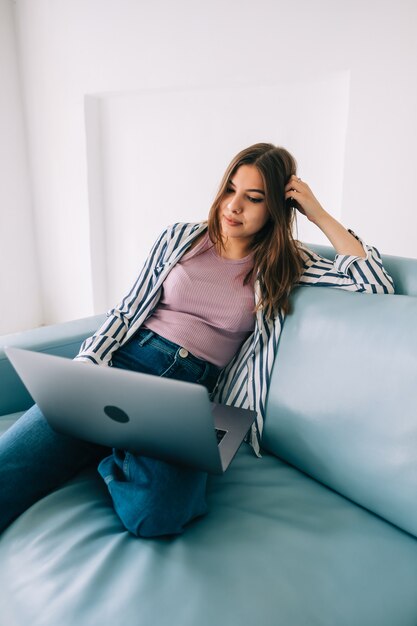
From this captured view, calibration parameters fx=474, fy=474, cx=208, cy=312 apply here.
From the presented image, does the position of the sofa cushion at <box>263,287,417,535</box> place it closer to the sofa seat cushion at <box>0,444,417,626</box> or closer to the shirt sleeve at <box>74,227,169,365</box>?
the sofa seat cushion at <box>0,444,417,626</box>

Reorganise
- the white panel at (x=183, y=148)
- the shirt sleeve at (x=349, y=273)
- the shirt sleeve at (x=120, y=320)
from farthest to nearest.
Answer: the white panel at (x=183, y=148) → the shirt sleeve at (x=120, y=320) → the shirt sleeve at (x=349, y=273)

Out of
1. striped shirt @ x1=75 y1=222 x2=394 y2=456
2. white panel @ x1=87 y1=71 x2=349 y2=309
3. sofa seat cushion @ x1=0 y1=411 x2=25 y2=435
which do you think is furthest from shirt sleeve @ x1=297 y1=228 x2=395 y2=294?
sofa seat cushion @ x1=0 y1=411 x2=25 y2=435

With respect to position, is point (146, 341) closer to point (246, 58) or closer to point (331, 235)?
point (331, 235)

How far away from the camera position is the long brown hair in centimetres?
113

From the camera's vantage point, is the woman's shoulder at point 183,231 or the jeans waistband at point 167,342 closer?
the jeans waistband at point 167,342

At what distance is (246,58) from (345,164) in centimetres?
59

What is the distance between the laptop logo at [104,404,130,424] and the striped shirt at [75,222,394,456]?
15.3 inches

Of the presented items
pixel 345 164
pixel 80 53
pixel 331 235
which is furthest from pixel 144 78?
pixel 331 235

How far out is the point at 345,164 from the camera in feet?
5.11

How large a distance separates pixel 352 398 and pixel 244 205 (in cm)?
59

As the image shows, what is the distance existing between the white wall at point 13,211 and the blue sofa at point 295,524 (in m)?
2.27

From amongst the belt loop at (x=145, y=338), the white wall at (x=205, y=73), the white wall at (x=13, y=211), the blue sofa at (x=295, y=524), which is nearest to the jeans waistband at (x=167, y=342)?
the belt loop at (x=145, y=338)

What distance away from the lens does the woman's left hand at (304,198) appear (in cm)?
122

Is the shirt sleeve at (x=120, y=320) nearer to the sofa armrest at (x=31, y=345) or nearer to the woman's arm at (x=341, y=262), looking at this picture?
the sofa armrest at (x=31, y=345)
